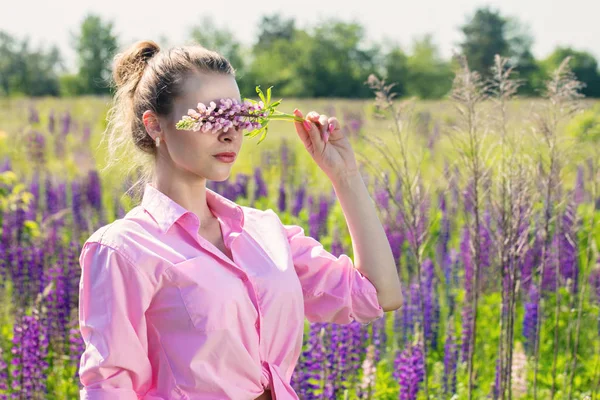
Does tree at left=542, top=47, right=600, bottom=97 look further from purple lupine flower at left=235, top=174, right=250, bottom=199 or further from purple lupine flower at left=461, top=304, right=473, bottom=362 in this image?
purple lupine flower at left=461, top=304, right=473, bottom=362

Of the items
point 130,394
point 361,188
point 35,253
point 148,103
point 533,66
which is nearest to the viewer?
point 130,394

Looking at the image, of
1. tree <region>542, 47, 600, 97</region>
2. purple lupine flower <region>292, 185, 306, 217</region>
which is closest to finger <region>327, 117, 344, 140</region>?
purple lupine flower <region>292, 185, 306, 217</region>

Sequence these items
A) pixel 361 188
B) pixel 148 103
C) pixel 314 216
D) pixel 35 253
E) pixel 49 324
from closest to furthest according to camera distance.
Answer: pixel 148 103 → pixel 361 188 → pixel 49 324 → pixel 35 253 → pixel 314 216

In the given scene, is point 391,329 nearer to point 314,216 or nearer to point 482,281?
point 482,281

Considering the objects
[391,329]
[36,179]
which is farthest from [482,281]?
[36,179]

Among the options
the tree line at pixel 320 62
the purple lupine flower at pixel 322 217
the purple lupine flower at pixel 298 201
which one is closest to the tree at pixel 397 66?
the tree line at pixel 320 62

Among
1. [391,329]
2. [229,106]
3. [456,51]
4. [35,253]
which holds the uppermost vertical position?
[456,51]

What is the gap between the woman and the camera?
86.3 inches

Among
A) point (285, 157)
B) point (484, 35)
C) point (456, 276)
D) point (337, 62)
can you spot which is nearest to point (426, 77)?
point (337, 62)

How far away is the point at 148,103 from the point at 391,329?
140 inches

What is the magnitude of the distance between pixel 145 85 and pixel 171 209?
43 cm

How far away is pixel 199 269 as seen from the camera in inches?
89.4

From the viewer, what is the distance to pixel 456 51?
353cm

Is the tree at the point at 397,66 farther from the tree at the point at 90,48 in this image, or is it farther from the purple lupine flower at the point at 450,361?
the purple lupine flower at the point at 450,361
